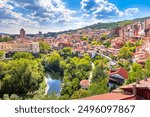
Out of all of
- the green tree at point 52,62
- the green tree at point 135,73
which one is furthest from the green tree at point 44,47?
the green tree at point 135,73

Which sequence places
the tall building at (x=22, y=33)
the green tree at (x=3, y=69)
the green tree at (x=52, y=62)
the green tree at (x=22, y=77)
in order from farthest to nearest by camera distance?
the green tree at (x=3, y=69) < the green tree at (x=22, y=77) < the green tree at (x=52, y=62) < the tall building at (x=22, y=33)

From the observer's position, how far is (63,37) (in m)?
2.88

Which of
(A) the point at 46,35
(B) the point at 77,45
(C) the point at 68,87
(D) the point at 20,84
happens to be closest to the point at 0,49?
(A) the point at 46,35

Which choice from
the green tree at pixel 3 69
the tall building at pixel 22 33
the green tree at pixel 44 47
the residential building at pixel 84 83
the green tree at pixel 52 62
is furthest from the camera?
the residential building at pixel 84 83

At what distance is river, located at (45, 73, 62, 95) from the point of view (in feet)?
14.1

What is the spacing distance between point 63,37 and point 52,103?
1623 mm

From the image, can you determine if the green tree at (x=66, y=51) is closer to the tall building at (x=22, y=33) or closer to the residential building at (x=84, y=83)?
the tall building at (x=22, y=33)

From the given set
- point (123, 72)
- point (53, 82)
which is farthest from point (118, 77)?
point (53, 82)

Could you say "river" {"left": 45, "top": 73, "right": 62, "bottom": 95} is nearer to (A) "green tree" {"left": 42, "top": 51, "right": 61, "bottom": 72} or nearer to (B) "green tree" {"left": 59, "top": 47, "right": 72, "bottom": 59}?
(A) "green tree" {"left": 42, "top": 51, "right": 61, "bottom": 72}

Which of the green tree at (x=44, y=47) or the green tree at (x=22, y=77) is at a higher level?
the green tree at (x=44, y=47)

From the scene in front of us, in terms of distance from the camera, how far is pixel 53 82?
16.2 feet

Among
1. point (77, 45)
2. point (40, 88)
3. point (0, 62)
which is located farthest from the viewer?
point (40, 88)

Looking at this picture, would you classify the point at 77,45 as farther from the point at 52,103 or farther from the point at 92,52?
the point at 52,103

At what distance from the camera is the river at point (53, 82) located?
→ 4289 millimetres
